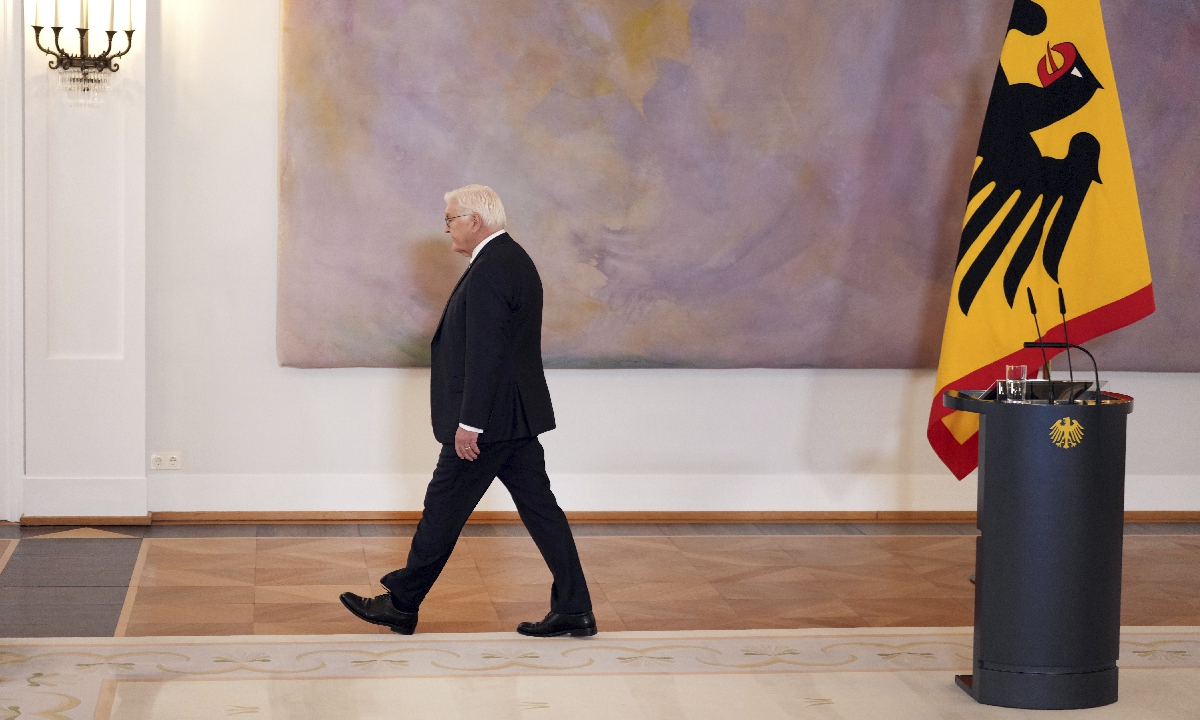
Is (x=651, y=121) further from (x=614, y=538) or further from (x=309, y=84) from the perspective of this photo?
(x=614, y=538)

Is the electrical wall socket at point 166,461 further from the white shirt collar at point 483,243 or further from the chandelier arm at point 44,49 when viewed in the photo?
the white shirt collar at point 483,243

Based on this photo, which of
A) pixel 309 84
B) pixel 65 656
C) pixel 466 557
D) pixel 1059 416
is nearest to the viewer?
pixel 1059 416

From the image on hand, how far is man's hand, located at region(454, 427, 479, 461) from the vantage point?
12.6 feet

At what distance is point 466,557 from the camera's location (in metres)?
5.17

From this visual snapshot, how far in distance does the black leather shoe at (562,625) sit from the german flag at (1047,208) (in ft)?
5.93

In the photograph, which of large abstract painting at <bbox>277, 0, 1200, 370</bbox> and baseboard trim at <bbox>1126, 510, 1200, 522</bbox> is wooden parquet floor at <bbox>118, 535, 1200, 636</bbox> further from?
large abstract painting at <bbox>277, 0, 1200, 370</bbox>

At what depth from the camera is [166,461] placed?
5711mm

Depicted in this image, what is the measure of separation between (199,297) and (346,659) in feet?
8.09

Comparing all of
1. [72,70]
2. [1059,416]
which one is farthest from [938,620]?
[72,70]

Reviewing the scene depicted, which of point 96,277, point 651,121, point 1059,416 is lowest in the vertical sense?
point 1059,416

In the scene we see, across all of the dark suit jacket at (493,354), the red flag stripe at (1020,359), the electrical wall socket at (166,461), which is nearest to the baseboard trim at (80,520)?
the electrical wall socket at (166,461)

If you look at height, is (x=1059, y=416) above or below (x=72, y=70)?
below

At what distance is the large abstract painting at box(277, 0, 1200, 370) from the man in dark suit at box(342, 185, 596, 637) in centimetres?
177

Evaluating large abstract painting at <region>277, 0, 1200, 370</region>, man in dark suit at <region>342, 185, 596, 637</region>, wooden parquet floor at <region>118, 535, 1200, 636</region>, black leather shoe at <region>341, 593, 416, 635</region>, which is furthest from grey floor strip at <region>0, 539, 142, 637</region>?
large abstract painting at <region>277, 0, 1200, 370</region>
